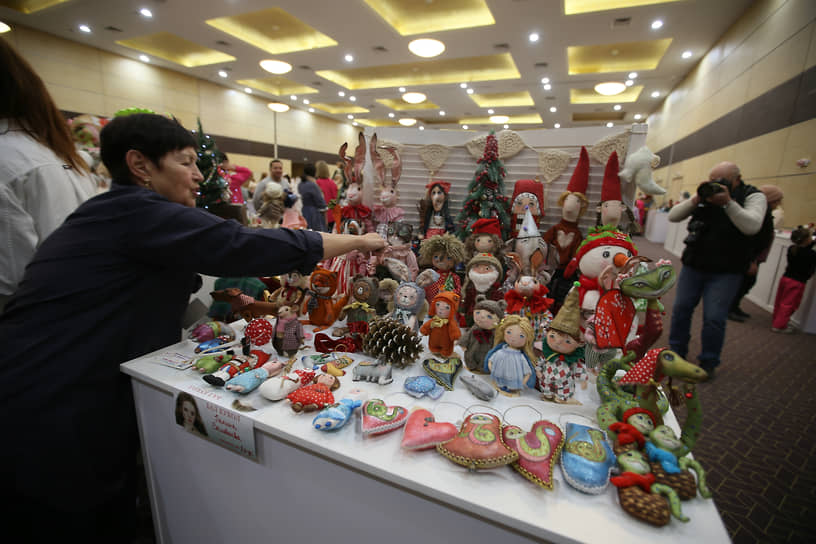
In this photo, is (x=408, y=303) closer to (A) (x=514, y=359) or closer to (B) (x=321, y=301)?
(B) (x=321, y=301)

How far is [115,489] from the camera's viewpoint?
127cm

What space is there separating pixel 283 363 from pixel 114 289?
25.4 inches

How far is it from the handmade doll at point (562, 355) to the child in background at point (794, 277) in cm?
461

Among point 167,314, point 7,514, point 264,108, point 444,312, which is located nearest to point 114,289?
point 167,314

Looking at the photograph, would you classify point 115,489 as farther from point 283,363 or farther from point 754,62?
point 754,62

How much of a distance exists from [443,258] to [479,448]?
126 cm

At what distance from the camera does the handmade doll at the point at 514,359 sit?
1349mm

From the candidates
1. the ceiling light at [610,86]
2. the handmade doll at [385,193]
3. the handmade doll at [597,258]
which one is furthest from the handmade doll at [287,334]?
the ceiling light at [610,86]

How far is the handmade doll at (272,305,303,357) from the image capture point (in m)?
1.61

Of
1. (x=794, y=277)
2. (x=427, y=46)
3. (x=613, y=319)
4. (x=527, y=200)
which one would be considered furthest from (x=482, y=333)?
(x=427, y=46)

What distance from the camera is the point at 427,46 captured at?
617 cm

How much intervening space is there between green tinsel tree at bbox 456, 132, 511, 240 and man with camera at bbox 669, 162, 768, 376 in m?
1.26

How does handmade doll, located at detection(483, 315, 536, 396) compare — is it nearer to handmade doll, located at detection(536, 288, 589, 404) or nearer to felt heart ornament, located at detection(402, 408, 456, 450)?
handmade doll, located at detection(536, 288, 589, 404)

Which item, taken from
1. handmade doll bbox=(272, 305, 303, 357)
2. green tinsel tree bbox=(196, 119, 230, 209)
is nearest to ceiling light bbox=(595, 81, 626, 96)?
green tinsel tree bbox=(196, 119, 230, 209)
